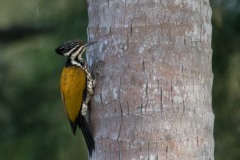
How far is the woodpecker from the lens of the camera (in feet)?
12.8

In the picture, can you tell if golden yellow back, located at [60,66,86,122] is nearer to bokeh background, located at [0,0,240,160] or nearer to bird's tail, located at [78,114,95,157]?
bird's tail, located at [78,114,95,157]

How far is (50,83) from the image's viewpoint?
18.7 feet

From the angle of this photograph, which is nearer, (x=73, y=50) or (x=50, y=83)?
(x=73, y=50)

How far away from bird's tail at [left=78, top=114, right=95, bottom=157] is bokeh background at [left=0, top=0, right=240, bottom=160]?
1.57 m

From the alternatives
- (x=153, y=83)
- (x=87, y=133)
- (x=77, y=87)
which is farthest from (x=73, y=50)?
(x=153, y=83)

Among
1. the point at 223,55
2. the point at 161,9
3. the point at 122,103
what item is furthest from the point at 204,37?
the point at 223,55

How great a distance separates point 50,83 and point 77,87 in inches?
67.4

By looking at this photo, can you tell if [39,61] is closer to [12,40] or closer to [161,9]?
[12,40]

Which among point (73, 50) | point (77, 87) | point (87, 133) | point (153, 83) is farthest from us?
point (73, 50)

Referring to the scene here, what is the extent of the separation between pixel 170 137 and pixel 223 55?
1717 mm

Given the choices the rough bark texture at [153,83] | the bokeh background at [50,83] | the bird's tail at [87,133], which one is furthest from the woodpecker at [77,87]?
the bokeh background at [50,83]

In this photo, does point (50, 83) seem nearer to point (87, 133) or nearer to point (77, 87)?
point (77, 87)

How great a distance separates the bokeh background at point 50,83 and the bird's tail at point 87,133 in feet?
5.16

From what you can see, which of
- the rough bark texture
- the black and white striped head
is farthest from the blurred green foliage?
the rough bark texture
